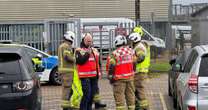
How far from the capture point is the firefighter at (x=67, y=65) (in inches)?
402

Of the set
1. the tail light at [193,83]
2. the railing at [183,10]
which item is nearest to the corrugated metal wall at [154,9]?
the railing at [183,10]

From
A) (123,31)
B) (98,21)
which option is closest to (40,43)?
(123,31)

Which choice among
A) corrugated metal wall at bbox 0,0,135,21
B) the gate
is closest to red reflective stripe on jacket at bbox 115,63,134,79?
the gate

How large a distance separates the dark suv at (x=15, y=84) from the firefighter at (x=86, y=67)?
6.67ft

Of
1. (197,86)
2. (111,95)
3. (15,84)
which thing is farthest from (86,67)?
(111,95)

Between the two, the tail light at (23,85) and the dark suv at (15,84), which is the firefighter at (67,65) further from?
the tail light at (23,85)

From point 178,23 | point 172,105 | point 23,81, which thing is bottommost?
point 172,105

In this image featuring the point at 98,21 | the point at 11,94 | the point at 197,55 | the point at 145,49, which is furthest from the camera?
the point at 98,21

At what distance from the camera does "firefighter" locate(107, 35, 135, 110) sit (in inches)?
376

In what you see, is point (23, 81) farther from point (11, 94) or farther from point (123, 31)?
point (123, 31)

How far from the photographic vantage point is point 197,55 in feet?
27.4

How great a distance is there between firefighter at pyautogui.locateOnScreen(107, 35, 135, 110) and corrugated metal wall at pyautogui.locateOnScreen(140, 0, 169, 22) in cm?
2632

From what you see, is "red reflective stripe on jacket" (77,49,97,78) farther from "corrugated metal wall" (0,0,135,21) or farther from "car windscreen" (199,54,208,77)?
"corrugated metal wall" (0,0,135,21)

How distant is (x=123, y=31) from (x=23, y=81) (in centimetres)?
1236
